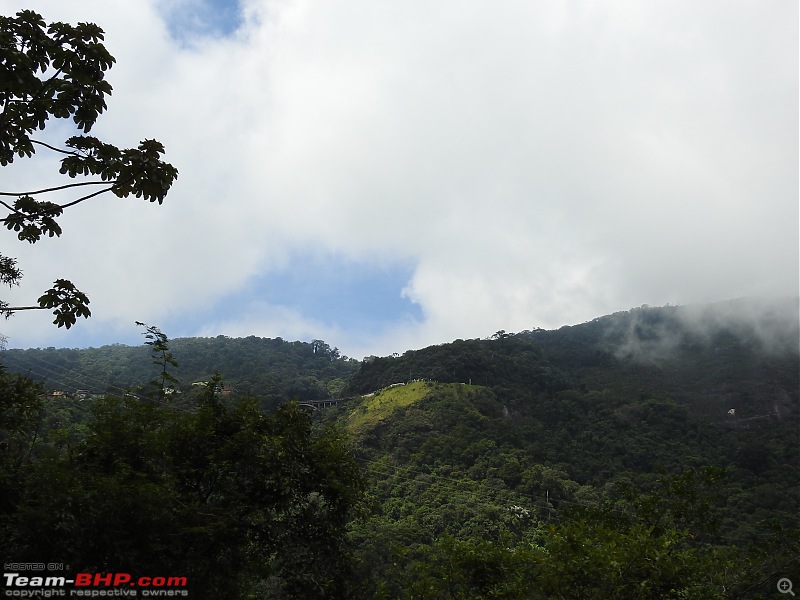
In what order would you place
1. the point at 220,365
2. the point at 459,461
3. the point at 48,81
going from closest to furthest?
the point at 48,81
the point at 459,461
the point at 220,365

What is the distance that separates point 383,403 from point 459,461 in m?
16.7

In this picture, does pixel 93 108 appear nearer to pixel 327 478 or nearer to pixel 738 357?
pixel 327 478

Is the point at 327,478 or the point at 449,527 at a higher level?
the point at 327,478

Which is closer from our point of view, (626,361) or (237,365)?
(237,365)

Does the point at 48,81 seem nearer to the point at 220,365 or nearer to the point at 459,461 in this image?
the point at 459,461

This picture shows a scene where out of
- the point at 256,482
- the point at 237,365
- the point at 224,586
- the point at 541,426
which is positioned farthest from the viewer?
the point at 237,365

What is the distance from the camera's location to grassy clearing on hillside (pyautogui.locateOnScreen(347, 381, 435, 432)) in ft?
214

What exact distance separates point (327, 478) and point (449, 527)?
32.1 m

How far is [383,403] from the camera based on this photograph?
70125 millimetres

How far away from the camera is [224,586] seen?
915 cm

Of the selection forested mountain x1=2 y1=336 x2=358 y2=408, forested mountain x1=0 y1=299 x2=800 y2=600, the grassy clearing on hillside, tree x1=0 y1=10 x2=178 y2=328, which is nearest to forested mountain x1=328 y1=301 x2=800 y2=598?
forested mountain x1=0 y1=299 x2=800 y2=600

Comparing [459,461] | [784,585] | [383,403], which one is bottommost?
[784,585]

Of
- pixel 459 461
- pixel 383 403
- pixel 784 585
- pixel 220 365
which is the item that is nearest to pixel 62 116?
pixel 784 585

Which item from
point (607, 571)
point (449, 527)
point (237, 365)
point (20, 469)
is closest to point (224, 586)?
point (20, 469)
